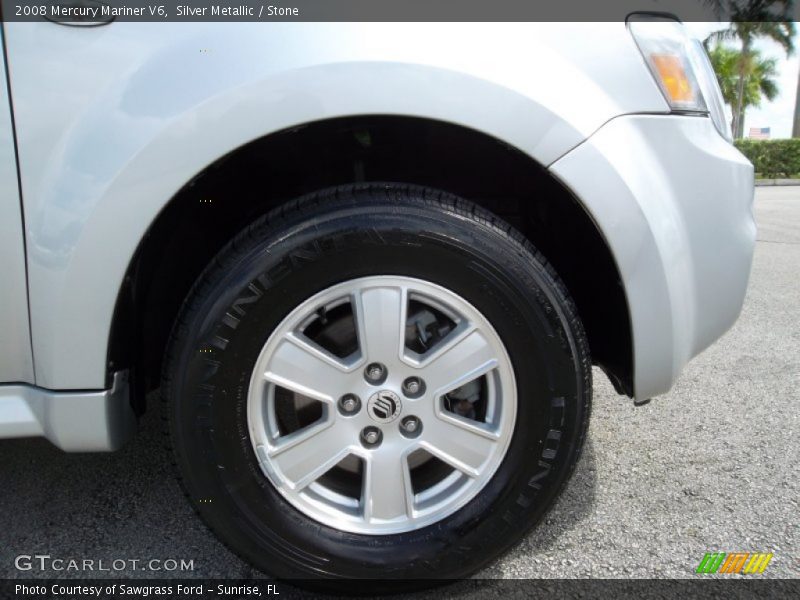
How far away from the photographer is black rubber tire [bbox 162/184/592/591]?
1.32 metres

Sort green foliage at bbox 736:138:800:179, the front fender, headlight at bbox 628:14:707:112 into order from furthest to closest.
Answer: green foliage at bbox 736:138:800:179
headlight at bbox 628:14:707:112
the front fender

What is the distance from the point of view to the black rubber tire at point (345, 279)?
132 cm

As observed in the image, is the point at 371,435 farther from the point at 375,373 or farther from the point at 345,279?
the point at 345,279

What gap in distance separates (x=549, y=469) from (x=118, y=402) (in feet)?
3.38

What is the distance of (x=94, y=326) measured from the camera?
4.42ft

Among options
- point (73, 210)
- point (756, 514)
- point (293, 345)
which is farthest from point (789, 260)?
point (73, 210)

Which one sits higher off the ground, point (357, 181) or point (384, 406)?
A: point (357, 181)

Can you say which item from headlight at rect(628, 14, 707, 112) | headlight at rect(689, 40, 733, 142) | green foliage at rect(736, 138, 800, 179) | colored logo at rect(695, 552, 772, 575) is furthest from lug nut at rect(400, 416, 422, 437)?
green foliage at rect(736, 138, 800, 179)

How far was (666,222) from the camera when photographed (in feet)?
4.48

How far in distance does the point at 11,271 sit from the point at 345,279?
0.73m

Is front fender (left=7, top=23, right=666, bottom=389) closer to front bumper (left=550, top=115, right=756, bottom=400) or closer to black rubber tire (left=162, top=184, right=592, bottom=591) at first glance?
front bumper (left=550, top=115, right=756, bottom=400)

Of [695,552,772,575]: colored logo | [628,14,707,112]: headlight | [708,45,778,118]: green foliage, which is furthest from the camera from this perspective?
[708,45,778,118]: green foliage

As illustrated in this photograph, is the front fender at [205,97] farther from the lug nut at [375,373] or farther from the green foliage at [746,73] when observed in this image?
the green foliage at [746,73]

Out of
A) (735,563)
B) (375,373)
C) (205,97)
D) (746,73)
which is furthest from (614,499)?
(746,73)
